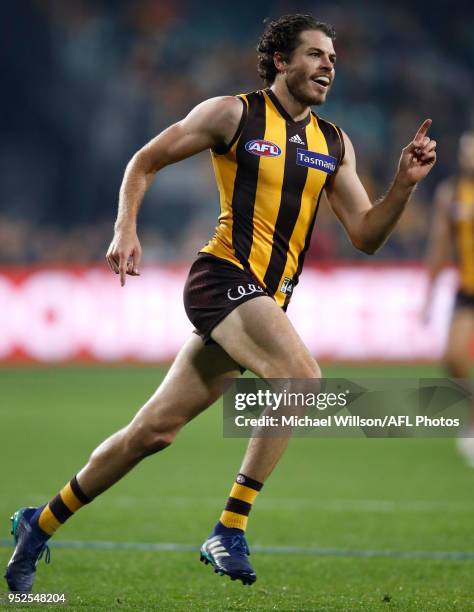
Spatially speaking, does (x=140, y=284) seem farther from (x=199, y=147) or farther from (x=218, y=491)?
(x=199, y=147)

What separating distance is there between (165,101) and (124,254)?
15.0 m

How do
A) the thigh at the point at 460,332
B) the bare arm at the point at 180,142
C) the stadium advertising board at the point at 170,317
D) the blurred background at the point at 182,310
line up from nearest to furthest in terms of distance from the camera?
1. the bare arm at the point at 180,142
2. the blurred background at the point at 182,310
3. the thigh at the point at 460,332
4. the stadium advertising board at the point at 170,317

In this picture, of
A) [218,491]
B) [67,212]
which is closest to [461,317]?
[218,491]

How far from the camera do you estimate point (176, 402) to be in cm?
455

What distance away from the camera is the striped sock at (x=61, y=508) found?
4.75 m

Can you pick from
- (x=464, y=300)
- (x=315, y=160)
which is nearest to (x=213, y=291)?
(x=315, y=160)

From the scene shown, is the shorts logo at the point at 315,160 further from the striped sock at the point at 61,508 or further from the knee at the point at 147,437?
the striped sock at the point at 61,508

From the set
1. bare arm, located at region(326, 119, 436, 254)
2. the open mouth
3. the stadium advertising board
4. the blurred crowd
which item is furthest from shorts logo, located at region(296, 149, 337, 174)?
the blurred crowd

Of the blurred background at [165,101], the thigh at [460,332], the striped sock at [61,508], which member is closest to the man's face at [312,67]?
the striped sock at [61,508]

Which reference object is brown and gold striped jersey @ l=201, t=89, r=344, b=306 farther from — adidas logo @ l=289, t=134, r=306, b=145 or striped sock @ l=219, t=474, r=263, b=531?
striped sock @ l=219, t=474, r=263, b=531

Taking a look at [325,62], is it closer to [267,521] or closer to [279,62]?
[279,62]

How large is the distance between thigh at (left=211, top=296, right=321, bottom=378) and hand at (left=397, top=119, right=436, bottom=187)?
0.75 meters

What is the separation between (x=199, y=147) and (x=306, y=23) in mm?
715

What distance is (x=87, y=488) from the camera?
4.73 m
